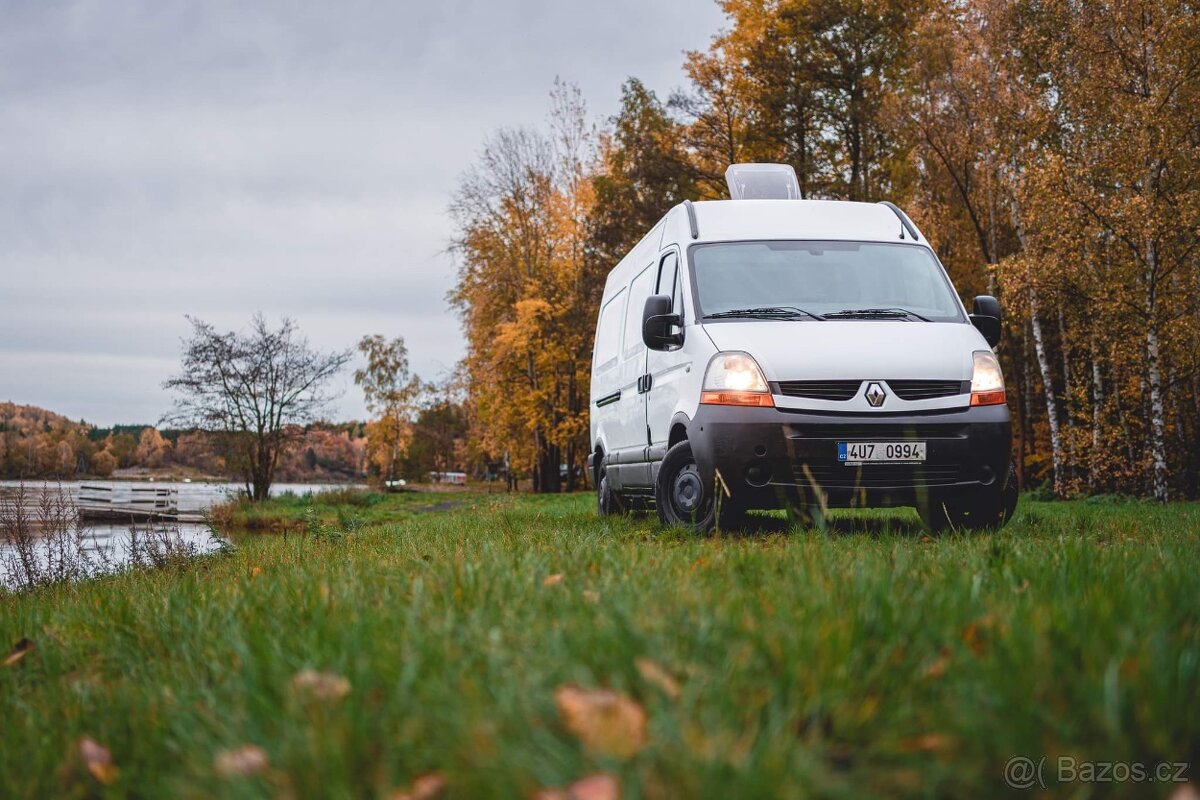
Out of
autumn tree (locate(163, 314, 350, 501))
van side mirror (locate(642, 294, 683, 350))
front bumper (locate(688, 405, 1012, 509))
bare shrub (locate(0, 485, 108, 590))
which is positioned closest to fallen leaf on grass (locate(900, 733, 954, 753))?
front bumper (locate(688, 405, 1012, 509))

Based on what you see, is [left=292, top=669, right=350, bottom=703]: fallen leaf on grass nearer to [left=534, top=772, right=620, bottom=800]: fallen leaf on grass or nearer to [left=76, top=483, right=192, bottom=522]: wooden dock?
[left=534, top=772, right=620, bottom=800]: fallen leaf on grass

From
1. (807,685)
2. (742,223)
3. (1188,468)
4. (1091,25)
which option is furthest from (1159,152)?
(807,685)

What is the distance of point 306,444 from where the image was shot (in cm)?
3281

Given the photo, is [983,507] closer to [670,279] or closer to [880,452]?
[880,452]

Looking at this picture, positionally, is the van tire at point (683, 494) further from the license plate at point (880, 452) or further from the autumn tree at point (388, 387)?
the autumn tree at point (388, 387)

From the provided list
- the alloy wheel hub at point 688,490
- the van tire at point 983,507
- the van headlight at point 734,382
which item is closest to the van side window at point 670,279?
the van headlight at point 734,382

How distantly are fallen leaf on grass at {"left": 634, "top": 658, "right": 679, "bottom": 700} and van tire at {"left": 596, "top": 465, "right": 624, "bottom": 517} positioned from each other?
7.84m

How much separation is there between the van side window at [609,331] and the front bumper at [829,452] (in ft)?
12.9

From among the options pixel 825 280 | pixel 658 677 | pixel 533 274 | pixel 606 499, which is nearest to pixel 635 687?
A: pixel 658 677

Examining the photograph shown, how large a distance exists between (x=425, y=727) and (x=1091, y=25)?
1853 centimetres

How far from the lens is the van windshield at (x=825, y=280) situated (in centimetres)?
715

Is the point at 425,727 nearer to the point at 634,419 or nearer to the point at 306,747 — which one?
the point at 306,747

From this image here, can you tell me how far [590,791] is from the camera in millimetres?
1588

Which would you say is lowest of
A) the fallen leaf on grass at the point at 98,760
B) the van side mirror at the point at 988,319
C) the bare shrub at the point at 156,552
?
the bare shrub at the point at 156,552
